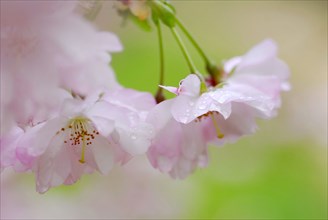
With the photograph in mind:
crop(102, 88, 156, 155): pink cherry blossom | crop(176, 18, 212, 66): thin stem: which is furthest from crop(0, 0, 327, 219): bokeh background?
crop(102, 88, 156, 155): pink cherry blossom

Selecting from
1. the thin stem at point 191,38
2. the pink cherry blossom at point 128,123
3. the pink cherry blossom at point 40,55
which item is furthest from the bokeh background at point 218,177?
the pink cherry blossom at point 40,55

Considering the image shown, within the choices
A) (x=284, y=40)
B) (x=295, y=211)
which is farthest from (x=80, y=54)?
(x=284, y=40)

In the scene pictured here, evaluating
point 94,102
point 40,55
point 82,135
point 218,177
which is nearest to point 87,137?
point 82,135

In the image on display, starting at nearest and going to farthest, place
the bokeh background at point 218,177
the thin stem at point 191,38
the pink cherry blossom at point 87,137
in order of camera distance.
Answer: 1. the pink cherry blossom at point 87,137
2. the thin stem at point 191,38
3. the bokeh background at point 218,177

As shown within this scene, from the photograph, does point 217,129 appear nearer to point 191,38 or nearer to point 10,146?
point 191,38

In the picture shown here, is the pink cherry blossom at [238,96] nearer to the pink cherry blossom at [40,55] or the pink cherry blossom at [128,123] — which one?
the pink cherry blossom at [128,123]

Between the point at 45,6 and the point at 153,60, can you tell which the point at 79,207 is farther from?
the point at 45,6

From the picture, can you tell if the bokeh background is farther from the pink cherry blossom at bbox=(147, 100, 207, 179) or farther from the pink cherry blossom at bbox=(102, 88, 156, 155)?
the pink cherry blossom at bbox=(102, 88, 156, 155)

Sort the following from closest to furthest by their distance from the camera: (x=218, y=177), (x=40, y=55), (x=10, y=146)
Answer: (x=40, y=55)
(x=10, y=146)
(x=218, y=177)
